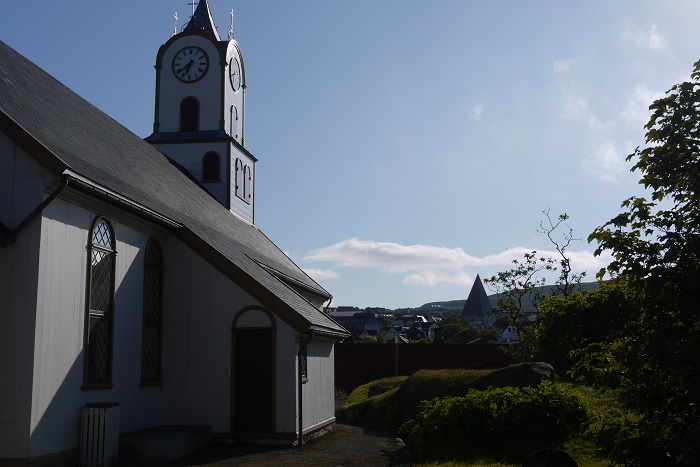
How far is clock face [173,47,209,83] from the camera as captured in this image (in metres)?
31.0

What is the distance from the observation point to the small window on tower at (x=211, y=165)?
2961cm

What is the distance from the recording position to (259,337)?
51.4ft

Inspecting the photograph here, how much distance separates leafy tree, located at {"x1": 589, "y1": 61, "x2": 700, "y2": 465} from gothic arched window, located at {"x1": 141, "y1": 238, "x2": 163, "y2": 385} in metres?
9.85

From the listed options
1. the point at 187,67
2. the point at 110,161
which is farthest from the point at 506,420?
→ the point at 187,67

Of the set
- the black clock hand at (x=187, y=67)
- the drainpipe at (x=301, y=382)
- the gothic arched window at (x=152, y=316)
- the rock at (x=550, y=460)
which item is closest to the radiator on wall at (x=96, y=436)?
the gothic arched window at (x=152, y=316)

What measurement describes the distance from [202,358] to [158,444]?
283cm

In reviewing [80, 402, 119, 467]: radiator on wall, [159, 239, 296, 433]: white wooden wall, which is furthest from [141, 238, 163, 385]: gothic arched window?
[80, 402, 119, 467]: radiator on wall

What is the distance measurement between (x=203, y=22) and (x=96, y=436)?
24.7 meters

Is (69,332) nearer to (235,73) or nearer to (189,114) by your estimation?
(189,114)

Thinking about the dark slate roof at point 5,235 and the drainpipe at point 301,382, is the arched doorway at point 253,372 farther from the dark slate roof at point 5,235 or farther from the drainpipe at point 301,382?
the dark slate roof at point 5,235

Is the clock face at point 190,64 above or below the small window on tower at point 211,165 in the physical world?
above

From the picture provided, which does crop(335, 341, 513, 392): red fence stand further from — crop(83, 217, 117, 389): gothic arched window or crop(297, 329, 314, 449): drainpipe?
crop(83, 217, 117, 389): gothic arched window

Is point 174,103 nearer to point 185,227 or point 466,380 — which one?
point 185,227

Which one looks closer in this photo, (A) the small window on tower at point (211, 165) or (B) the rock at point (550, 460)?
(B) the rock at point (550, 460)
